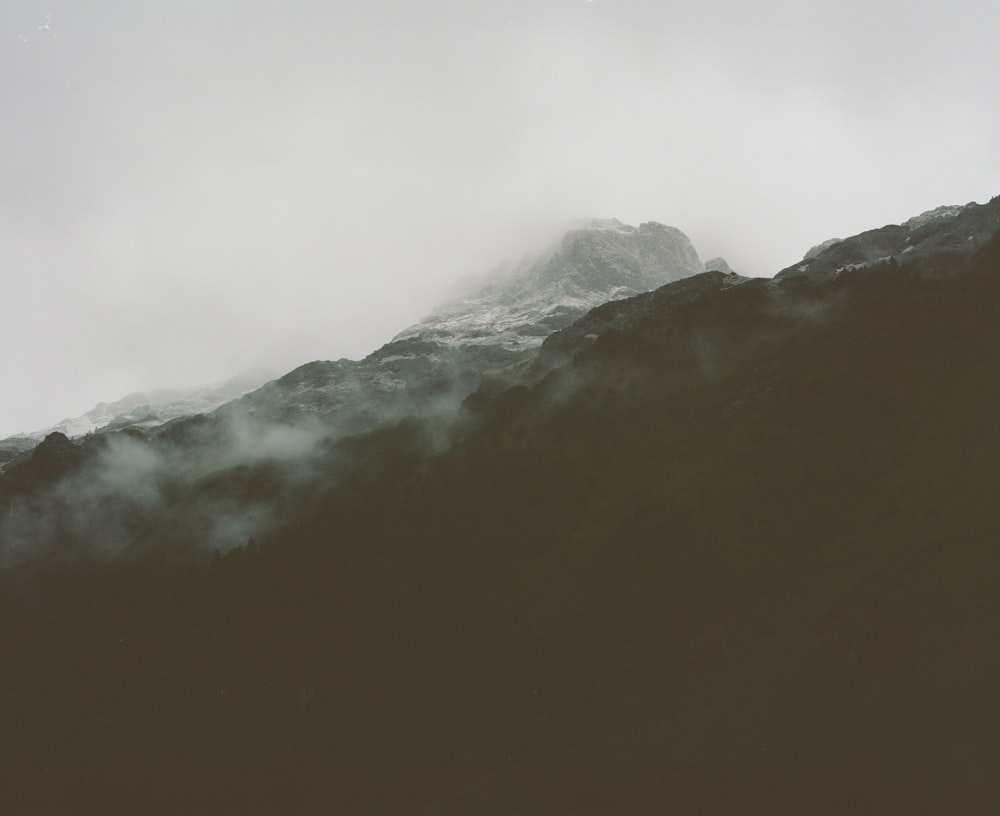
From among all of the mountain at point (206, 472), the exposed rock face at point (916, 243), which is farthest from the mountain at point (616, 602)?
the mountain at point (206, 472)

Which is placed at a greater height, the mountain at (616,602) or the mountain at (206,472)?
the mountain at (206,472)

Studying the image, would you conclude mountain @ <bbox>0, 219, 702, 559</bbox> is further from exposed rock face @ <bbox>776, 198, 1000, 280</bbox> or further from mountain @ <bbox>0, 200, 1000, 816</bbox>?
exposed rock face @ <bbox>776, 198, 1000, 280</bbox>

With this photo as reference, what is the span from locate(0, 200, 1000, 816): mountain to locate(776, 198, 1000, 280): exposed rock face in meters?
1.36

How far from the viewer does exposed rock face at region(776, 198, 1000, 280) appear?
123 m

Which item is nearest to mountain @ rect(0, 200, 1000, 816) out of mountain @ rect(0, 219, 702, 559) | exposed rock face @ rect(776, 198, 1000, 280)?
exposed rock face @ rect(776, 198, 1000, 280)

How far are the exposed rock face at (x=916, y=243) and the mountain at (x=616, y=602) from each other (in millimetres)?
1362

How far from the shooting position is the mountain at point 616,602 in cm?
7544

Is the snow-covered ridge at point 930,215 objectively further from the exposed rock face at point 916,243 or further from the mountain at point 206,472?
the mountain at point 206,472

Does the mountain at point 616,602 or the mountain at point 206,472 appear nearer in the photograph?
the mountain at point 616,602

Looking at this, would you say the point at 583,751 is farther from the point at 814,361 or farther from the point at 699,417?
the point at 814,361

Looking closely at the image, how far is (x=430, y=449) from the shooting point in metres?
145

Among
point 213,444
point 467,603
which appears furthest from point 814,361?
point 213,444

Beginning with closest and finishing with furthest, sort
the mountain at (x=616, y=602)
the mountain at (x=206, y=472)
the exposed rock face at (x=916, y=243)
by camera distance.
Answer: the mountain at (x=616, y=602) < the exposed rock face at (x=916, y=243) < the mountain at (x=206, y=472)

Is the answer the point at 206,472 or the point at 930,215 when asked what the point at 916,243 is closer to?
the point at 930,215
